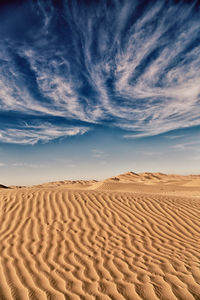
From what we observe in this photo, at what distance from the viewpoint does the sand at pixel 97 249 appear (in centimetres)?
321

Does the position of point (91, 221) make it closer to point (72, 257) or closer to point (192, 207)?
point (72, 257)

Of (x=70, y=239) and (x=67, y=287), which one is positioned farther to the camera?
(x=70, y=239)

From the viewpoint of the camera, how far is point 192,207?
27.8 ft

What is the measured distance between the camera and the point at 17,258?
14.0 ft

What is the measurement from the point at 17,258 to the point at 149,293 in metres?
2.73

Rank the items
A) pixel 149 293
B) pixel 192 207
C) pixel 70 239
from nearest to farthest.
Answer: pixel 149 293
pixel 70 239
pixel 192 207

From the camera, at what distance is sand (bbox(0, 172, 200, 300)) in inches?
126

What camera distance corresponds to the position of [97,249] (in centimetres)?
476

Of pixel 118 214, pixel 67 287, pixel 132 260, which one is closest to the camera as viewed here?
pixel 67 287


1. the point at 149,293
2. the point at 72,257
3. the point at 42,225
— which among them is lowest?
the point at 149,293

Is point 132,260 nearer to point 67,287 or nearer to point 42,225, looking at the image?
point 67,287

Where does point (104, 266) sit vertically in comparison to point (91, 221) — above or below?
below

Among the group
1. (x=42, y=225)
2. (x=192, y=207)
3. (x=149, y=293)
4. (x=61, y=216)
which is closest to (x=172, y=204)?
(x=192, y=207)

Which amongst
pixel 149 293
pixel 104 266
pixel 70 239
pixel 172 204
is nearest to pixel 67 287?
pixel 104 266
